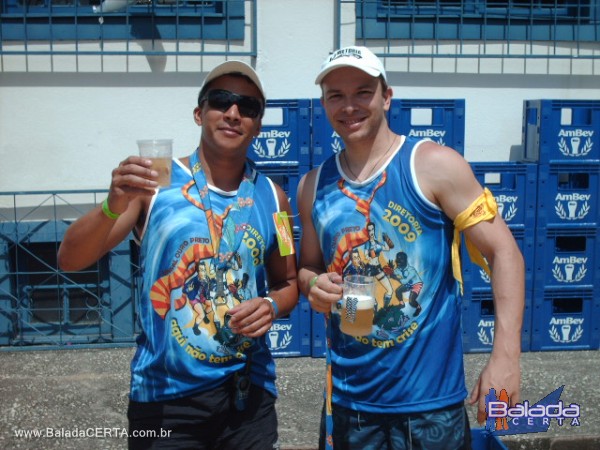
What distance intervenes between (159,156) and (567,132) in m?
4.55

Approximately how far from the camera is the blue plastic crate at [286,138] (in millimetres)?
5762

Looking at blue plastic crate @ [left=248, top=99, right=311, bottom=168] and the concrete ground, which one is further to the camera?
blue plastic crate @ [left=248, top=99, right=311, bottom=168]

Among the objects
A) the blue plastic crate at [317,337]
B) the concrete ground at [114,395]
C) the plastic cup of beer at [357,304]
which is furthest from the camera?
the blue plastic crate at [317,337]

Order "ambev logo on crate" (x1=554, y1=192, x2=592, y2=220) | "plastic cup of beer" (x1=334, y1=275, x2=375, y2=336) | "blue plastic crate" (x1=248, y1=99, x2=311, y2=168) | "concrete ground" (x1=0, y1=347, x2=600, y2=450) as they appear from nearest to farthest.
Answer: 1. "plastic cup of beer" (x1=334, y1=275, x2=375, y2=336)
2. "concrete ground" (x1=0, y1=347, x2=600, y2=450)
3. "blue plastic crate" (x1=248, y1=99, x2=311, y2=168)
4. "ambev logo on crate" (x1=554, y1=192, x2=592, y2=220)

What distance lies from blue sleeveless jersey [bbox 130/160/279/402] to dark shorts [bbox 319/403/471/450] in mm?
509

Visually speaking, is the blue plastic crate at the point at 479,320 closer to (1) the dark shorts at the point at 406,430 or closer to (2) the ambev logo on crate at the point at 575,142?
(2) the ambev logo on crate at the point at 575,142

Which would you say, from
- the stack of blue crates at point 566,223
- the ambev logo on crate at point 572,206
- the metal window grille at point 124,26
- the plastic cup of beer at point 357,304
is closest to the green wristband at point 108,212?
the plastic cup of beer at point 357,304

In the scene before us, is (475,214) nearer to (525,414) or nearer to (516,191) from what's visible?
(525,414)

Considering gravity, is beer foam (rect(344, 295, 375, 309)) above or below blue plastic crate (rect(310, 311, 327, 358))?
above

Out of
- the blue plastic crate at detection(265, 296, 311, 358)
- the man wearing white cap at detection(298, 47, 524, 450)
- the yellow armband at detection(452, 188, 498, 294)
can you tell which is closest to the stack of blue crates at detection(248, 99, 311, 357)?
the blue plastic crate at detection(265, 296, 311, 358)

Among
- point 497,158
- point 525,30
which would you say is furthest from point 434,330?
point 525,30

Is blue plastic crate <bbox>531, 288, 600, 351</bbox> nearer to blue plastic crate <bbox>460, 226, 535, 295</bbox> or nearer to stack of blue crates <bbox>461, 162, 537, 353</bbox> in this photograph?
stack of blue crates <bbox>461, 162, 537, 353</bbox>

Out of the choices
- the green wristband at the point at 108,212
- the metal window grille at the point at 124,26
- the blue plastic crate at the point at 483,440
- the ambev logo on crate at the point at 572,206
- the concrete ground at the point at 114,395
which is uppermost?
the metal window grille at the point at 124,26

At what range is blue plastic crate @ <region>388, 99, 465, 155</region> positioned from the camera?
5855 mm
